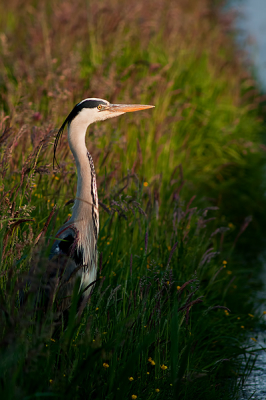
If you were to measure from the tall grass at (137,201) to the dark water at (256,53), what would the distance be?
0.10 meters

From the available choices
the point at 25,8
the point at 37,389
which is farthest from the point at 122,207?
the point at 25,8

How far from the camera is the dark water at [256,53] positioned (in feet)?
9.80

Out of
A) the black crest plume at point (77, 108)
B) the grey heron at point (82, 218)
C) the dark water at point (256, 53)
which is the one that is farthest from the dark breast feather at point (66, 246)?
the dark water at point (256, 53)

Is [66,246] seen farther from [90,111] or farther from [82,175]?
[90,111]

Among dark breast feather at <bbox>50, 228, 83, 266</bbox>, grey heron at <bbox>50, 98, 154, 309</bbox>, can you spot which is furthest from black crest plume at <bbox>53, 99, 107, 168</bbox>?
dark breast feather at <bbox>50, 228, 83, 266</bbox>

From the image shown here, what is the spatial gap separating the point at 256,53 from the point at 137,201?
7095 mm

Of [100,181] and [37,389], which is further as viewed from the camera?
[100,181]

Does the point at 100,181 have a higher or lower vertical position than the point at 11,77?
lower

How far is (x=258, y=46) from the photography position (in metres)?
9.39

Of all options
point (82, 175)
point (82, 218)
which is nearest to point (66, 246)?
point (82, 218)

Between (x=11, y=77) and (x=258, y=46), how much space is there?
5.38 meters

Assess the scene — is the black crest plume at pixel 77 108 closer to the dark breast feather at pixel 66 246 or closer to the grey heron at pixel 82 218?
the grey heron at pixel 82 218

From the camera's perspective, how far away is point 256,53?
367 inches

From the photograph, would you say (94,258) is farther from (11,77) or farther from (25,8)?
(25,8)
